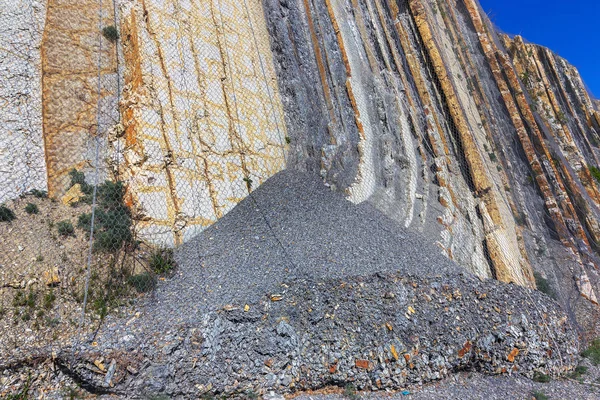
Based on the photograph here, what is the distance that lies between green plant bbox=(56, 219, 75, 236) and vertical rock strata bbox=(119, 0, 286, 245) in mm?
886

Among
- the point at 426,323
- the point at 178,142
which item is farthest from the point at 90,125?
the point at 426,323

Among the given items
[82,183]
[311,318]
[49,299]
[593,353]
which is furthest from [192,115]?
[593,353]

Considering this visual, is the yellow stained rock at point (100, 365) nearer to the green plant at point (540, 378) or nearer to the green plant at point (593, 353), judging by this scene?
the green plant at point (540, 378)

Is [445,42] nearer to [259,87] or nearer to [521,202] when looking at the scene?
[521,202]

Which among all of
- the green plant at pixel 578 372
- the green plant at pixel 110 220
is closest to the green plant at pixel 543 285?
the green plant at pixel 578 372

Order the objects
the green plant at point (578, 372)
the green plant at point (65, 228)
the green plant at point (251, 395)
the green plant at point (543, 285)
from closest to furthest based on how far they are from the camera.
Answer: the green plant at point (251, 395) → the green plant at point (65, 228) → the green plant at point (578, 372) → the green plant at point (543, 285)

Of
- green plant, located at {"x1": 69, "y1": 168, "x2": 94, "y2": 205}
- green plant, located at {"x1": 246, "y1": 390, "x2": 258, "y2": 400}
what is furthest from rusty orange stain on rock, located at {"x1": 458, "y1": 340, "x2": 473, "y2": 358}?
green plant, located at {"x1": 69, "y1": 168, "x2": 94, "y2": 205}

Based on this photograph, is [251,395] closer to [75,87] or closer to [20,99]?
[20,99]

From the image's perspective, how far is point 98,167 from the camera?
20.9 feet

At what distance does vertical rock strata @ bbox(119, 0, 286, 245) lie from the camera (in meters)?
6.47

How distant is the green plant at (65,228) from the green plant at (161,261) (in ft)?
3.37

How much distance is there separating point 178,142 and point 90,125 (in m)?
1.29

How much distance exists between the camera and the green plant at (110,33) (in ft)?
23.5

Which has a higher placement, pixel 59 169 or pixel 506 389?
pixel 59 169
